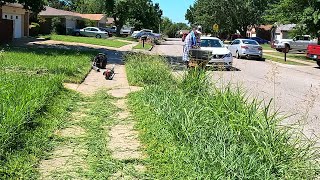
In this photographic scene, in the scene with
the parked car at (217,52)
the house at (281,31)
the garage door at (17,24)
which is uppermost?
the house at (281,31)

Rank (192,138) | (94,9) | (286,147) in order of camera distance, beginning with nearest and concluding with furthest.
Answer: (286,147)
(192,138)
(94,9)

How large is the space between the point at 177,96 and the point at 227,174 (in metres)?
3.74

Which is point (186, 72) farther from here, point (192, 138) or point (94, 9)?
point (94, 9)

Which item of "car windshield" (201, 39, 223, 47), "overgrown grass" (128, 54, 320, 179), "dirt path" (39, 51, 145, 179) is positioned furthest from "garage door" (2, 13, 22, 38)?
"overgrown grass" (128, 54, 320, 179)

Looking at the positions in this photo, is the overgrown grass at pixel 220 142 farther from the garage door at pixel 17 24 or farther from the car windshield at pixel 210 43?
the garage door at pixel 17 24

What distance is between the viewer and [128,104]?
938 cm

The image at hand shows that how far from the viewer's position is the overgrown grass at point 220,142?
442 cm

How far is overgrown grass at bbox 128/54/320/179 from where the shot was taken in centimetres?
442

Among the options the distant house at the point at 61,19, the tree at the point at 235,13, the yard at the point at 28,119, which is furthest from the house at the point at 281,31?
the yard at the point at 28,119

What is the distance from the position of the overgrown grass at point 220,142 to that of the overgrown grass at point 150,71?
11.2 feet

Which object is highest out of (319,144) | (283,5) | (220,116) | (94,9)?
(94,9)

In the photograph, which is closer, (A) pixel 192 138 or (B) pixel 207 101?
(A) pixel 192 138

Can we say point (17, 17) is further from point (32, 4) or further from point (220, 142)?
point (220, 142)

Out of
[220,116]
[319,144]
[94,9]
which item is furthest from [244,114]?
[94,9]
